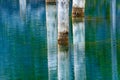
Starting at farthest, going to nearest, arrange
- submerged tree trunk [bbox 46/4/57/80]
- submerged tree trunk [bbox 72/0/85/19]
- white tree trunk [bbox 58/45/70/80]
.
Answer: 1. submerged tree trunk [bbox 72/0/85/19]
2. submerged tree trunk [bbox 46/4/57/80]
3. white tree trunk [bbox 58/45/70/80]

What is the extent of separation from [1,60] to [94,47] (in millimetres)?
4326

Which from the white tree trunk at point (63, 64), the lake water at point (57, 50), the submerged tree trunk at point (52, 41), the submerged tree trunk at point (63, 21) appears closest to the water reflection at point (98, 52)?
the lake water at point (57, 50)

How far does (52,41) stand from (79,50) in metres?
2.58

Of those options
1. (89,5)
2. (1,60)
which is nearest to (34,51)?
(1,60)

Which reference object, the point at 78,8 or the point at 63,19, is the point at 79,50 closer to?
the point at 63,19

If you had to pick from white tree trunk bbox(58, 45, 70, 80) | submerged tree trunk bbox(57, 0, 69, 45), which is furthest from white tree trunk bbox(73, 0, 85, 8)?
white tree trunk bbox(58, 45, 70, 80)

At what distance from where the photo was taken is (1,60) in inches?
828

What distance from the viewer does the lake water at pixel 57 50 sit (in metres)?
18.4

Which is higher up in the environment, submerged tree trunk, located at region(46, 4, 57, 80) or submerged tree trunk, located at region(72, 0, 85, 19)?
submerged tree trunk, located at region(72, 0, 85, 19)

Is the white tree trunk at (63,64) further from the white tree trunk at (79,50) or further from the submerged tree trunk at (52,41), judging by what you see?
the white tree trunk at (79,50)

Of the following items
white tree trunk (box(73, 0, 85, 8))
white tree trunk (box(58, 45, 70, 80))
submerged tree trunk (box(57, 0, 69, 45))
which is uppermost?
white tree trunk (box(73, 0, 85, 8))

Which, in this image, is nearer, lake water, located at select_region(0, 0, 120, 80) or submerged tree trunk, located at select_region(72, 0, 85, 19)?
lake water, located at select_region(0, 0, 120, 80)

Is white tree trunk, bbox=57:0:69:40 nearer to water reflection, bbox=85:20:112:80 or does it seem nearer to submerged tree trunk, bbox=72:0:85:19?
water reflection, bbox=85:20:112:80

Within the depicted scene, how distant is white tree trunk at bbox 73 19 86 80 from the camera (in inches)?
719
